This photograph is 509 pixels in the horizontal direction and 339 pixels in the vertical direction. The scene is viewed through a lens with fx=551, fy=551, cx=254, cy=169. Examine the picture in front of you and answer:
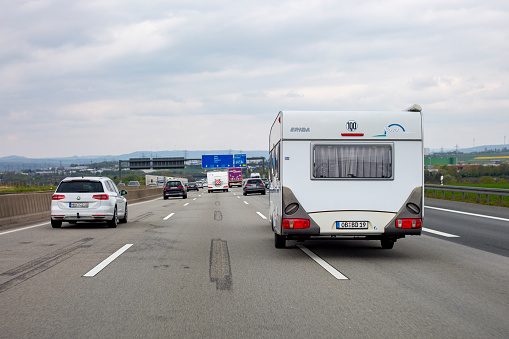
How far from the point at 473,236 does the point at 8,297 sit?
10.8 m

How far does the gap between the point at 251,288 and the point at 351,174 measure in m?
3.56

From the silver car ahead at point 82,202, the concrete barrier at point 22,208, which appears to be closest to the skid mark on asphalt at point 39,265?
the silver car ahead at point 82,202

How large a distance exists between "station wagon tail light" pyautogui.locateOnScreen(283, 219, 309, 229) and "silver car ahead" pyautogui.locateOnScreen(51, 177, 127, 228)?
26.4 feet

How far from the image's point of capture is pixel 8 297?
662cm

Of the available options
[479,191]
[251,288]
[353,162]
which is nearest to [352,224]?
[353,162]

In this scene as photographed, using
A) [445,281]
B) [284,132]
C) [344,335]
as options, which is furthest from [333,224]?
[344,335]

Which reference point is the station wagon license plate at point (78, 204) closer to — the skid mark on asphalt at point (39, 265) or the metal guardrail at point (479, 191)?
the skid mark on asphalt at point (39, 265)

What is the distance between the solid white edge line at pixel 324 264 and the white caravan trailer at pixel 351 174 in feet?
1.40

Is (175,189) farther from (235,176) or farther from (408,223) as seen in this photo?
(235,176)

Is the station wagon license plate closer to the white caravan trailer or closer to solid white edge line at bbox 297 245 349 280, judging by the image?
solid white edge line at bbox 297 245 349 280

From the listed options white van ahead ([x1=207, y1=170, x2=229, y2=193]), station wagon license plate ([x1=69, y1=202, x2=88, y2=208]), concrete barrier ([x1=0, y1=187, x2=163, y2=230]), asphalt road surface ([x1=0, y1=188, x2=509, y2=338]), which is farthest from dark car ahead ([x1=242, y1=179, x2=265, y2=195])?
asphalt road surface ([x1=0, y1=188, x2=509, y2=338])

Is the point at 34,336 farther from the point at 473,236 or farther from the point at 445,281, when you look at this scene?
the point at 473,236

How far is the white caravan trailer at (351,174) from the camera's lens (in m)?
9.69

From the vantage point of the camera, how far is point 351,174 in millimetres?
9891
